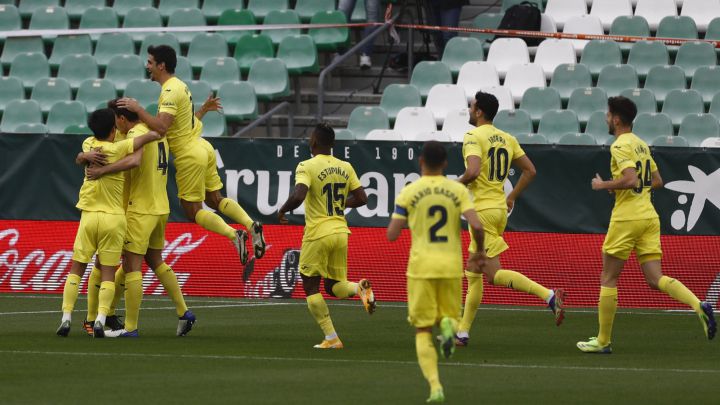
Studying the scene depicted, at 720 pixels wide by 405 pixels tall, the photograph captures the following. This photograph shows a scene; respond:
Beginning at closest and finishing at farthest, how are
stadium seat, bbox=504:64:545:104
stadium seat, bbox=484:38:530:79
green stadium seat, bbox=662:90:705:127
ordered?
green stadium seat, bbox=662:90:705:127 → stadium seat, bbox=504:64:545:104 → stadium seat, bbox=484:38:530:79

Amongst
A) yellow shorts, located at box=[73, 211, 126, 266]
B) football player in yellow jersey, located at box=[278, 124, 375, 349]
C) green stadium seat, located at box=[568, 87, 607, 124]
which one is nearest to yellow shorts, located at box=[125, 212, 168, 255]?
yellow shorts, located at box=[73, 211, 126, 266]

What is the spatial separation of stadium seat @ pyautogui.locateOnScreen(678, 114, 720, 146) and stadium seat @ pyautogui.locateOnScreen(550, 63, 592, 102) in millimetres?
1865

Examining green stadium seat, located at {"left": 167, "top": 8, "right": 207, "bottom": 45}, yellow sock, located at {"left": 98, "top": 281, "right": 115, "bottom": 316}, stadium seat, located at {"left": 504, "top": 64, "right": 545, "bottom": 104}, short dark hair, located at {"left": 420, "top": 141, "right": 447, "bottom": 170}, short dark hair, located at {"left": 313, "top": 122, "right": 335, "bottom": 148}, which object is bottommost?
yellow sock, located at {"left": 98, "top": 281, "right": 115, "bottom": 316}

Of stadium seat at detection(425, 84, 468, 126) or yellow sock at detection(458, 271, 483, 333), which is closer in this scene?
yellow sock at detection(458, 271, 483, 333)

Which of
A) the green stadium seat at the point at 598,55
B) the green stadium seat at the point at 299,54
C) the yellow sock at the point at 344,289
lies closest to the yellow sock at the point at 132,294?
the yellow sock at the point at 344,289

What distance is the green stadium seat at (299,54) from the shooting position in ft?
72.1

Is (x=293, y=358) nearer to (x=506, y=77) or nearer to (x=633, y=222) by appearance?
(x=633, y=222)

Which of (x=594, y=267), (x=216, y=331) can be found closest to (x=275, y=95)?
(x=594, y=267)

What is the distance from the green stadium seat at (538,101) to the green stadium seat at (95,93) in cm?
655

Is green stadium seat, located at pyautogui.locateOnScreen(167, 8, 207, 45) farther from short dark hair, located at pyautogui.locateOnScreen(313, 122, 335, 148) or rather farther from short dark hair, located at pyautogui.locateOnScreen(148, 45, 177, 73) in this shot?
short dark hair, located at pyautogui.locateOnScreen(313, 122, 335, 148)

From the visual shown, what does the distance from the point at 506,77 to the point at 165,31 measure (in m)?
6.01

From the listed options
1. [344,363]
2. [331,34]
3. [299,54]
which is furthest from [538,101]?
[344,363]

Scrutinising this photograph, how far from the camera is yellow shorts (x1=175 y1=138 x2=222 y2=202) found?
1345 centimetres

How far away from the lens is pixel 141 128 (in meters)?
12.8
